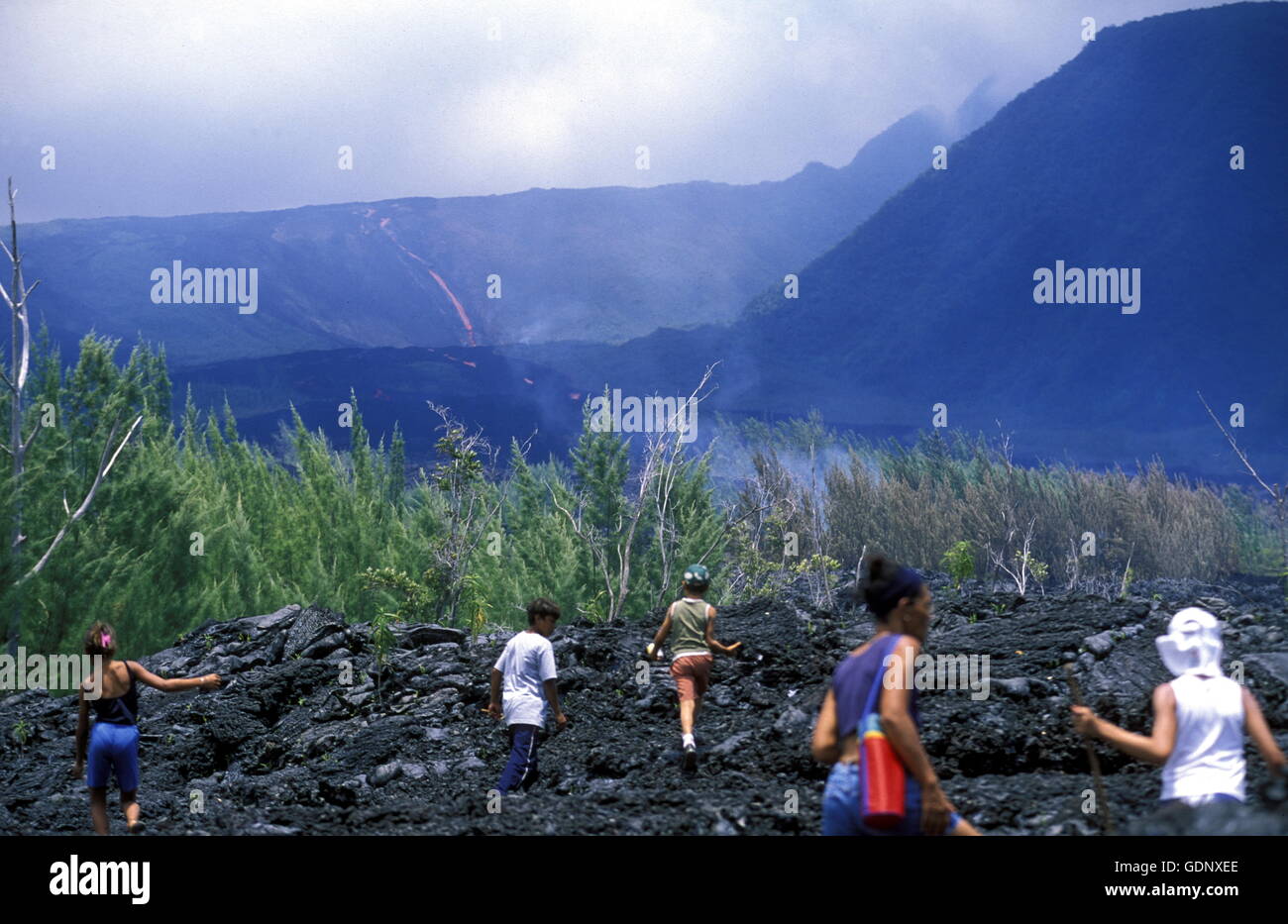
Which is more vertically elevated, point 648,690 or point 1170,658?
point 1170,658

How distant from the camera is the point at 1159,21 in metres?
108

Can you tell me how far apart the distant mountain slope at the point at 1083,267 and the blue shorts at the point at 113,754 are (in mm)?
78231

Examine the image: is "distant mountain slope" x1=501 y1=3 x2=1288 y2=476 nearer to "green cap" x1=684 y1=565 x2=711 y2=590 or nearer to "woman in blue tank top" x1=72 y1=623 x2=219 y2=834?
"green cap" x1=684 y1=565 x2=711 y2=590

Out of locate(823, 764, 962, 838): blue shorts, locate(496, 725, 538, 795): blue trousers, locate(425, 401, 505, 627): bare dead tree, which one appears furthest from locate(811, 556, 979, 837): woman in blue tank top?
locate(425, 401, 505, 627): bare dead tree

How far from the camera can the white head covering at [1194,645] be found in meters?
5.04

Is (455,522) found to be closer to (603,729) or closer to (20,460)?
(20,460)

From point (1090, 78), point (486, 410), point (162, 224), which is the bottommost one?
point (486, 410)

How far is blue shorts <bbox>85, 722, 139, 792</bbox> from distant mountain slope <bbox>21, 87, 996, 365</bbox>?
86.0 m

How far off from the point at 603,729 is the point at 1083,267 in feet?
302

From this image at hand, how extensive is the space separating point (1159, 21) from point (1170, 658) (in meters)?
117

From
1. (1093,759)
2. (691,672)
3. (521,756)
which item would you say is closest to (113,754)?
(521,756)

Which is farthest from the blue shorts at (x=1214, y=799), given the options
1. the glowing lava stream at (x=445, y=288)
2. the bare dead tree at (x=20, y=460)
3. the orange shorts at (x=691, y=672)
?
the glowing lava stream at (x=445, y=288)
